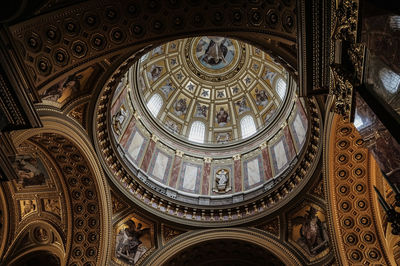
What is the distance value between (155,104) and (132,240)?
9473mm

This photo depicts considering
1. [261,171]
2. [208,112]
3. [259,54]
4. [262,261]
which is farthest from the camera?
[208,112]

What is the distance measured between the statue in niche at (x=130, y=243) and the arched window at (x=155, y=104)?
7.83 meters

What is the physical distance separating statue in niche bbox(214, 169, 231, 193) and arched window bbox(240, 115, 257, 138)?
347cm

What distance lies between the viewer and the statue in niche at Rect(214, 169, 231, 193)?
18.1 m

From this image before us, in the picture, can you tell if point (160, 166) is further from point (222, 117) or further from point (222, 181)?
point (222, 117)

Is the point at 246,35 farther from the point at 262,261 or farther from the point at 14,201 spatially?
the point at 14,201

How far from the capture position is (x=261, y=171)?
1784 cm

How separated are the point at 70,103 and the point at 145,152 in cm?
742

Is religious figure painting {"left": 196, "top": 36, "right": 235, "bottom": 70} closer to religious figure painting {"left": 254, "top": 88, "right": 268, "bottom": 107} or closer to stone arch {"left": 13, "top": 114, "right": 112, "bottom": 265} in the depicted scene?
religious figure painting {"left": 254, "top": 88, "right": 268, "bottom": 107}

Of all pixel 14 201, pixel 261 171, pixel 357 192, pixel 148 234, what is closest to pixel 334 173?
pixel 357 192

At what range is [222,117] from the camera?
23.2 m

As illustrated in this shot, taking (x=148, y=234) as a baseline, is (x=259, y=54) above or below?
above

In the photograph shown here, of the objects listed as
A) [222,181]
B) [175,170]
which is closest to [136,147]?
[175,170]

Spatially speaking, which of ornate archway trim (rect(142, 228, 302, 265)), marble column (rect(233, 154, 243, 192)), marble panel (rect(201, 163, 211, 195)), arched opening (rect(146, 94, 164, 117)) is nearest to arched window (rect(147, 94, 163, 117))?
arched opening (rect(146, 94, 164, 117))
